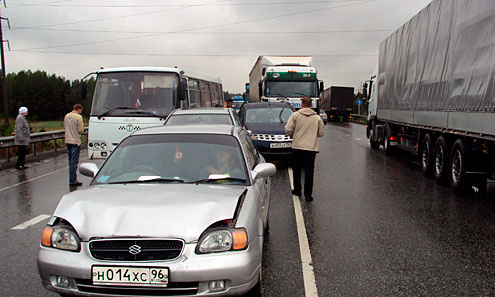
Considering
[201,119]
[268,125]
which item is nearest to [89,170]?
[201,119]

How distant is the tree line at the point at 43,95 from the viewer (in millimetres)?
111438

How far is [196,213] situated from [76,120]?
7.86 metres

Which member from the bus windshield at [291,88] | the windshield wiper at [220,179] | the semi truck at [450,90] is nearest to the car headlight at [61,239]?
the windshield wiper at [220,179]

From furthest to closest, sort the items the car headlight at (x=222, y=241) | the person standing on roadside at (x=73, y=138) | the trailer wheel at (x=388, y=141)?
1. the trailer wheel at (x=388, y=141)
2. the person standing on roadside at (x=73, y=138)
3. the car headlight at (x=222, y=241)

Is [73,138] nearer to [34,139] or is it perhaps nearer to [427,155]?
[34,139]

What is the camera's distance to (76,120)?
1054cm

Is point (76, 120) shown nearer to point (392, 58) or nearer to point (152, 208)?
point (152, 208)

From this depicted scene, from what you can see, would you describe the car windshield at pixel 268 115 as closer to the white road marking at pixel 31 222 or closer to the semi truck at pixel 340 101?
the white road marking at pixel 31 222

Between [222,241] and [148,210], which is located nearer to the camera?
[222,241]

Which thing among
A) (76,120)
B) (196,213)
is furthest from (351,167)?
(196,213)

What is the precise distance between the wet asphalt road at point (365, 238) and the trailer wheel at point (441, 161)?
230 millimetres

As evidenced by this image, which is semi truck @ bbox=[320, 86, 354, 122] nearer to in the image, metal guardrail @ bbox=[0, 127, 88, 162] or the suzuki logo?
metal guardrail @ bbox=[0, 127, 88, 162]

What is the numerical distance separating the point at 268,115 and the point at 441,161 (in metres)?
6.10

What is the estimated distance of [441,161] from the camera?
10203 millimetres
